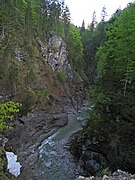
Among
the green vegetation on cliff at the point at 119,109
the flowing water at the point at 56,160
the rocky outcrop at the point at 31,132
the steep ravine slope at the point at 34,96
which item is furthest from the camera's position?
the steep ravine slope at the point at 34,96

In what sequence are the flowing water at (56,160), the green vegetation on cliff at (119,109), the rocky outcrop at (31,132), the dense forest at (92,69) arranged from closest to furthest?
1. the green vegetation on cliff at (119,109)
2. the dense forest at (92,69)
3. the flowing water at (56,160)
4. the rocky outcrop at (31,132)

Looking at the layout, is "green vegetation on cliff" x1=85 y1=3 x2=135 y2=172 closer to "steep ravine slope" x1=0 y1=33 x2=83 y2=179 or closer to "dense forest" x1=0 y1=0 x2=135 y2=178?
"dense forest" x1=0 y1=0 x2=135 y2=178

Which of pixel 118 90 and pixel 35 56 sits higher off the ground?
pixel 35 56

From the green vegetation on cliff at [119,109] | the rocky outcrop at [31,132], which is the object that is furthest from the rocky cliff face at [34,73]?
the green vegetation on cliff at [119,109]

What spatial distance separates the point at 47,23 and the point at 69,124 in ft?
112

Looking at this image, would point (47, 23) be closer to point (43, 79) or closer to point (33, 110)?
point (43, 79)

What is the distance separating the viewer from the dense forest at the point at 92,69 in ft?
52.9

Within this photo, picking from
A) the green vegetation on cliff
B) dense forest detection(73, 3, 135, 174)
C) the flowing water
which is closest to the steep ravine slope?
the flowing water

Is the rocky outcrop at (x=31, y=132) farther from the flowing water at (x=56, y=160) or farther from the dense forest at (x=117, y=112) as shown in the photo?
the dense forest at (x=117, y=112)

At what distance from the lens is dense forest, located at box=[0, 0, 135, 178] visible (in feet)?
52.9

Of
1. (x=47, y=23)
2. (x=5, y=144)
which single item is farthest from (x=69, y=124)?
(x=47, y=23)

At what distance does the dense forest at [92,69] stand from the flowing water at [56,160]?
1151mm

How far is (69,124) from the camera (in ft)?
104

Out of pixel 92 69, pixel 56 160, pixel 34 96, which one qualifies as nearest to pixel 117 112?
pixel 56 160
